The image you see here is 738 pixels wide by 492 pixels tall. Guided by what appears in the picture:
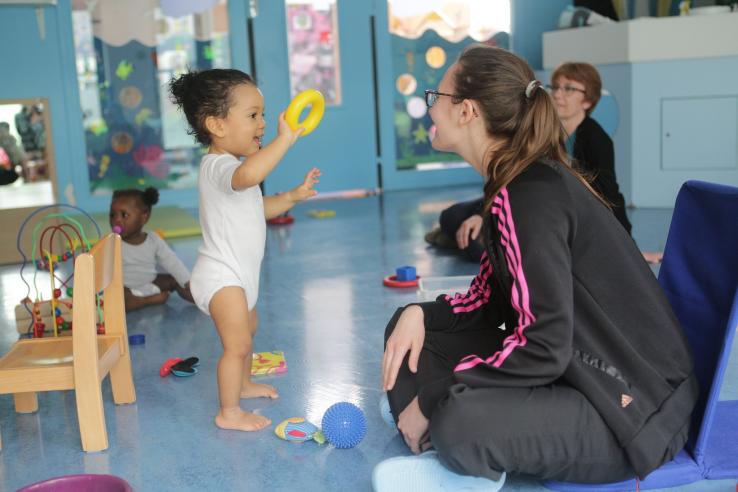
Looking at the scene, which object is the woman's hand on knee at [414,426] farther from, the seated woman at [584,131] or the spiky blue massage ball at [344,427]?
the seated woman at [584,131]

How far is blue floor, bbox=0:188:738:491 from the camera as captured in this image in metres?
2.24

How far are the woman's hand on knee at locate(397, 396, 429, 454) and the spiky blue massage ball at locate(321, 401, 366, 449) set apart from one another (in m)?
0.23

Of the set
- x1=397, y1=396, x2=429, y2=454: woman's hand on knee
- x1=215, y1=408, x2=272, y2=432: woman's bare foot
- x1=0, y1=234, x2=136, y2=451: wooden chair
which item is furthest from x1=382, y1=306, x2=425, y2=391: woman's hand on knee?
x1=0, y1=234, x2=136, y2=451: wooden chair

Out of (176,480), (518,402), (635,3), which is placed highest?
(635,3)

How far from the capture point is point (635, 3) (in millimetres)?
6980

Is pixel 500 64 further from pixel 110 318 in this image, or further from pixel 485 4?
pixel 485 4

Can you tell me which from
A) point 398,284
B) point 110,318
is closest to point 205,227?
point 110,318

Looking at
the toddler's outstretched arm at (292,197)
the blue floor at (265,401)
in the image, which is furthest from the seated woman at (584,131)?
the toddler's outstretched arm at (292,197)

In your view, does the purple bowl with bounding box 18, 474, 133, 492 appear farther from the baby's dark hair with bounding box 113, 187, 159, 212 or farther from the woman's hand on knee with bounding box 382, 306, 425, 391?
the baby's dark hair with bounding box 113, 187, 159, 212

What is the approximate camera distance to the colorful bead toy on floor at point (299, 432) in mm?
2385

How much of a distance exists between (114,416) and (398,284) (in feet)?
5.51

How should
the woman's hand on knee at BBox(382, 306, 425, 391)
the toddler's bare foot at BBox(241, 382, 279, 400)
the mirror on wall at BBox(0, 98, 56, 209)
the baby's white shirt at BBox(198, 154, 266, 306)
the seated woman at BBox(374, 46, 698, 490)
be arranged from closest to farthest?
the seated woman at BBox(374, 46, 698, 490), the woman's hand on knee at BBox(382, 306, 425, 391), the baby's white shirt at BBox(198, 154, 266, 306), the toddler's bare foot at BBox(241, 382, 279, 400), the mirror on wall at BBox(0, 98, 56, 209)

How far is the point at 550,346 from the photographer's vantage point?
1.85 meters

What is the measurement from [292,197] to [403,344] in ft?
2.26
